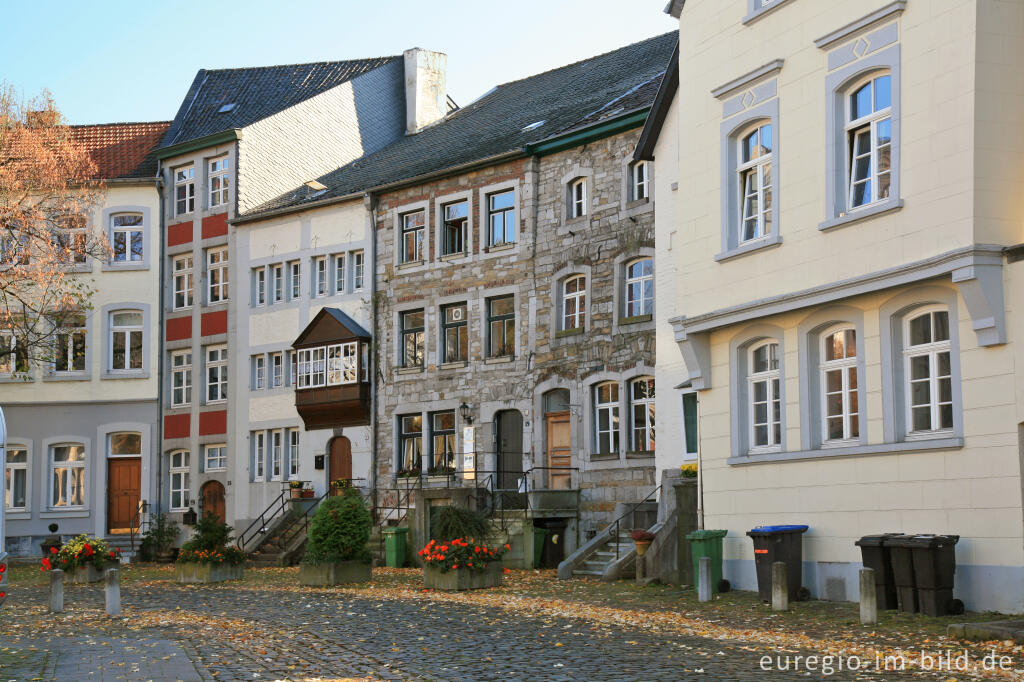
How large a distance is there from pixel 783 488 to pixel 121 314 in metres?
28.0


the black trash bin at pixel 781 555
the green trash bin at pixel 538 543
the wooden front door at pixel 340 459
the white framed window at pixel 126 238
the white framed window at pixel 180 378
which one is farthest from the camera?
the white framed window at pixel 126 238

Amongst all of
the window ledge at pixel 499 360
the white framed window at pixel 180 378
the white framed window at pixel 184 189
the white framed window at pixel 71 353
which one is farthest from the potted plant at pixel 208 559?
the white framed window at pixel 184 189

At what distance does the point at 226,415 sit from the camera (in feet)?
131

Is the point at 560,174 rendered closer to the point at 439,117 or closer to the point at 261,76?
the point at 439,117

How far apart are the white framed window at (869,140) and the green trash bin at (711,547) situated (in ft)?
17.3

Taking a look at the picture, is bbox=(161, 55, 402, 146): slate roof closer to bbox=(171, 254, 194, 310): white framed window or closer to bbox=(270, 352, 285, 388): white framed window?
bbox=(171, 254, 194, 310): white framed window

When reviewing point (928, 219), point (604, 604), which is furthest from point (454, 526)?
point (928, 219)

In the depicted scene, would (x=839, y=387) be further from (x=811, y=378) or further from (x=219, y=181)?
(x=219, y=181)

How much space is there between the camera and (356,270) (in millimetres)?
37594

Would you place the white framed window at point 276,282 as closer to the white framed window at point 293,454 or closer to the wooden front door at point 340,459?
the white framed window at point 293,454

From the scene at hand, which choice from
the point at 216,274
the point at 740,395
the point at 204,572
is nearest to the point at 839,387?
the point at 740,395

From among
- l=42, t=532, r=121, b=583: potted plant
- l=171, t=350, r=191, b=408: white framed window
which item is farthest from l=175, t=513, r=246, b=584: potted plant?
l=171, t=350, r=191, b=408: white framed window

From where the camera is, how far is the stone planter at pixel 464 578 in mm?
22145

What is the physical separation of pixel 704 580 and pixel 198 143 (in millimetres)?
27164
